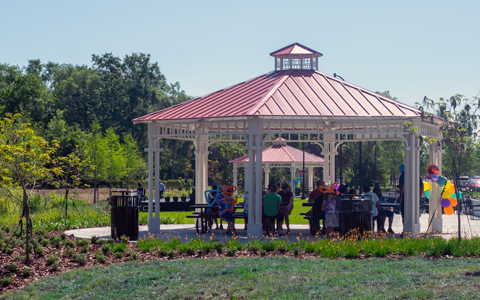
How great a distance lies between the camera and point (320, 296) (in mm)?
6625

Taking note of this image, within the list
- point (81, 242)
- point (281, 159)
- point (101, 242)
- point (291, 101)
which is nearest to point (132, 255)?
point (101, 242)

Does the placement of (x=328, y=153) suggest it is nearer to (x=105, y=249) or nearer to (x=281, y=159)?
(x=105, y=249)

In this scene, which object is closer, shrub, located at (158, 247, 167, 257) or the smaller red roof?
shrub, located at (158, 247, 167, 257)

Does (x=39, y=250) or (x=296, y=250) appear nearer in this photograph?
(x=296, y=250)

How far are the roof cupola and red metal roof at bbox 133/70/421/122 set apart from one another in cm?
27

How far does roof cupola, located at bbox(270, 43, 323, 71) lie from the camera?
52.1 ft

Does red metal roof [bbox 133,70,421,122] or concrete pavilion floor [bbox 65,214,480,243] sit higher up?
red metal roof [bbox 133,70,421,122]

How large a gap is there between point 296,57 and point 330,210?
5461 millimetres

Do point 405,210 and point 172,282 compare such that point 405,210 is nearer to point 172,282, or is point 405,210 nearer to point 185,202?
point 172,282

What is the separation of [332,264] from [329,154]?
10132 millimetres

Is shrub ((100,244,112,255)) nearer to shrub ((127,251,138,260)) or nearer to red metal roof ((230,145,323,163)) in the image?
shrub ((127,251,138,260))

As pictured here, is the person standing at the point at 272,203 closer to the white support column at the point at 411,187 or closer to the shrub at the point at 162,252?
the white support column at the point at 411,187

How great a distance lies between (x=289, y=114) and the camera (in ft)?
40.8

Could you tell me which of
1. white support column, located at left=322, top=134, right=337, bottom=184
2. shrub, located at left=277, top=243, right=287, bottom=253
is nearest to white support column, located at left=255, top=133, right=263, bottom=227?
shrub, located at left=277, top=243, right=287, bottom=253
